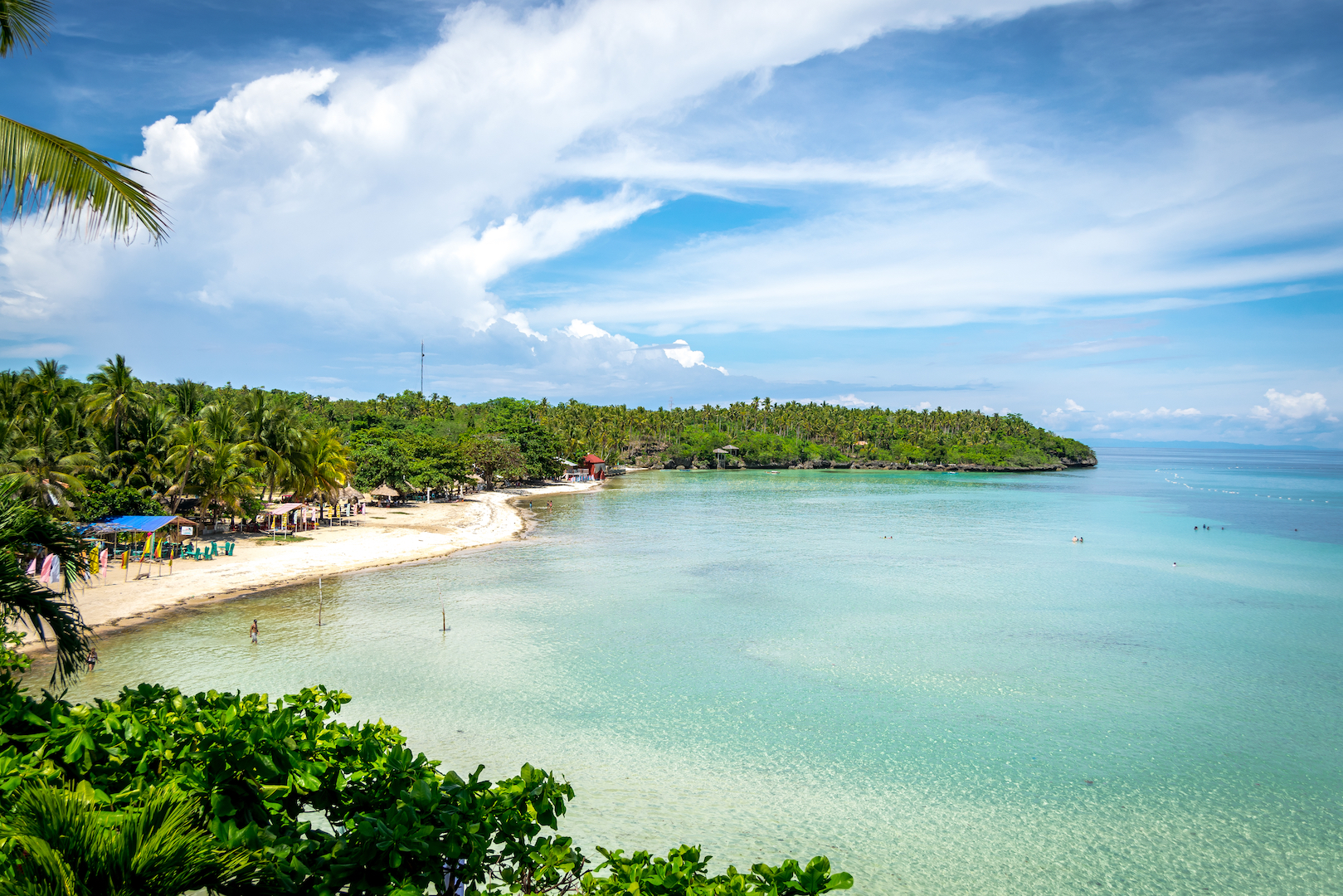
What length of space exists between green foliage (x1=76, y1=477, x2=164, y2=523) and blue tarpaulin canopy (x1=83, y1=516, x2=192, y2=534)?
0.47m

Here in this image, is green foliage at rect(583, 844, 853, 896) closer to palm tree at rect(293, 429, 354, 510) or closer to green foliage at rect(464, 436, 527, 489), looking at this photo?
palm tree at rect(293, 429, 354, 510)

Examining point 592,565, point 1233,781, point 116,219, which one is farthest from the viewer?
point 592,565

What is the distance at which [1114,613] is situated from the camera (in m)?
28.5

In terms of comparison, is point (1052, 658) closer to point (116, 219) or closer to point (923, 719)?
point (923, 719)

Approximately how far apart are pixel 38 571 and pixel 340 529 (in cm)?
1844

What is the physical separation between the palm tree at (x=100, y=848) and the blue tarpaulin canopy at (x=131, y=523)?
30116 mm

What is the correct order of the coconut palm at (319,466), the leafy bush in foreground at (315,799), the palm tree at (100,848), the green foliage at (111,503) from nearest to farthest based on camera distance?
the palm tree at (100,848), the leafy bush in foreground at (315,799), the green foliage at (111,503), the coconut palm at (319,466)

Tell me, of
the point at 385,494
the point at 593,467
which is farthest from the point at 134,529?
the point at 593,467


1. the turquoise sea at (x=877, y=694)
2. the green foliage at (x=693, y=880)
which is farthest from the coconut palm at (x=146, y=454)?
the green foliage at (x=693, y=880)

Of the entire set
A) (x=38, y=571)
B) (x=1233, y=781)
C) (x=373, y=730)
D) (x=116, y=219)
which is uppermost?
(x=116, y=219)

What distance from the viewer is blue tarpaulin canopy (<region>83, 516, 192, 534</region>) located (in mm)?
27359

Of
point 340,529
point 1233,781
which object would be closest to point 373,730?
point 1233,781

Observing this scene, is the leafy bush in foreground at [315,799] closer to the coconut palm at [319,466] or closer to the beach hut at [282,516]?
the beach hut at [282,516]

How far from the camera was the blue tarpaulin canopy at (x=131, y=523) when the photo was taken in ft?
89.8
